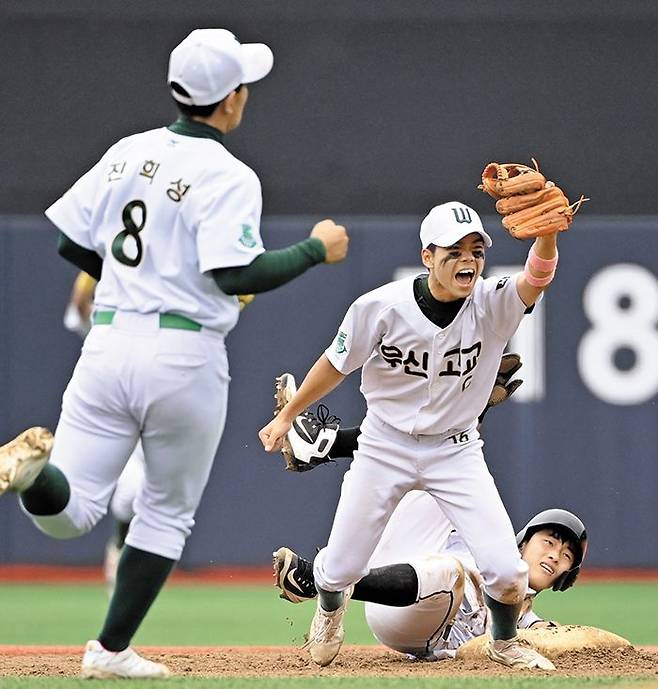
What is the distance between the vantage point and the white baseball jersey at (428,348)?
4676 millimetres

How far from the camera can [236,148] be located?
8578 millimetres

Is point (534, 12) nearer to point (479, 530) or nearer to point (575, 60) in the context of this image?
point (575, 60)

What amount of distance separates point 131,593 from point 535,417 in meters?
4.97

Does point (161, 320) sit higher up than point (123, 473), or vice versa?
point (161, 320)

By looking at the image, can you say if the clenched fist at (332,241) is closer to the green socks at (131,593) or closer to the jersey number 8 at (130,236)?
the jersey number 8 at (130,236)

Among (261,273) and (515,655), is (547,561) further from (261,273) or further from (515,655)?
(261,273)

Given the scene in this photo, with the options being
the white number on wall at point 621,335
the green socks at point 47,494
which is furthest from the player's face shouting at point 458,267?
the white number on wall at point 621,335

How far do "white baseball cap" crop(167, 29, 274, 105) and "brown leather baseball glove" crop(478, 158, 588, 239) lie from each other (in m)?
0.98

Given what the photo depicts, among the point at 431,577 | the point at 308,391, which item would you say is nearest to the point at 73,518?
the point at 308,391

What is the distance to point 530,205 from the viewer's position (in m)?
4.59

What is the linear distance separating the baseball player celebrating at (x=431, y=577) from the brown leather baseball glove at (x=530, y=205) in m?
1.07

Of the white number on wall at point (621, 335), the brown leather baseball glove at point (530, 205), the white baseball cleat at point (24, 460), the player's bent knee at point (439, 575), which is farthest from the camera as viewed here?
the white number on wall at point (621, 335)

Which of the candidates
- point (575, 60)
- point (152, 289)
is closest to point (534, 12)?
point (575, 60)

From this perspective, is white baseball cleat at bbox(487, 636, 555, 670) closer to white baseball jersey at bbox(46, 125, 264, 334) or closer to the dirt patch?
the dirt patch
